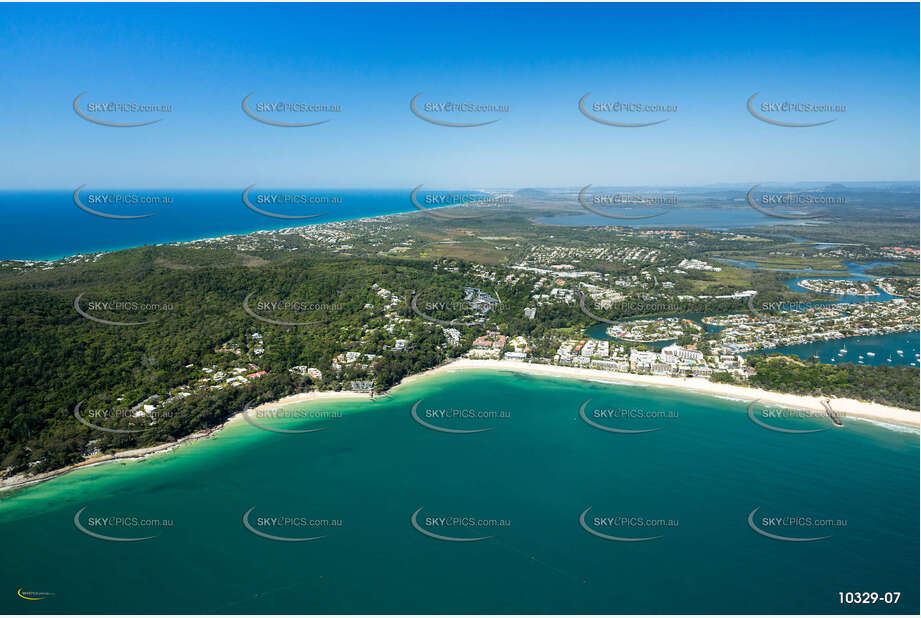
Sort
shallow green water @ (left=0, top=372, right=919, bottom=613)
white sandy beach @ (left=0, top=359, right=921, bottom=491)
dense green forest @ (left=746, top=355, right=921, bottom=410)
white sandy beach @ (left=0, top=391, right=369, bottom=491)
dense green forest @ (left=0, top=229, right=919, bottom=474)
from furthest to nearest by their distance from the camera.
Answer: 1. dense green forest @ (left=746, top=355, right=921, bottom=410)
2. dense green forest @ (left=0, top=229, right=919, bottom=474)
3. white sandy beach @ (left=0, top=359, right=921, bottom=491)
4. white sandy beach @ (left=0, top=391, right=369, bottom=491)
5. shallow green water @ (left=0, top=372, right=919, bottom=613)

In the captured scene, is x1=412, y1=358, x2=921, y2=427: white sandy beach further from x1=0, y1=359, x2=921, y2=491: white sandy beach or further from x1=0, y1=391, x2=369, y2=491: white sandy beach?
x1=0, y1=391, x2=369, y2=491: white sandy beach

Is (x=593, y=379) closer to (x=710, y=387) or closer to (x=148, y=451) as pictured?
(x=710, y=387)

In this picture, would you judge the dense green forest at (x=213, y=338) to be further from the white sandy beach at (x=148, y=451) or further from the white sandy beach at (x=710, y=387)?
the white sandy beach at (x=710, y=387)

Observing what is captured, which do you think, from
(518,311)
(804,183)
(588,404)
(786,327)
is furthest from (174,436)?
(804,183)

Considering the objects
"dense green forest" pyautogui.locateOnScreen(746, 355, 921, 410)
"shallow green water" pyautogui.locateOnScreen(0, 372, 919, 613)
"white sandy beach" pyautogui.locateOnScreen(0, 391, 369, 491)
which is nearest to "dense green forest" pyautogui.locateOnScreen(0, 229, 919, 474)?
"dense green forest" pyautogui.locateOnScreen(746, 355, 921, 410)

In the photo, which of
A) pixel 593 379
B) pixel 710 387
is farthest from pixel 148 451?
pixel 710 387

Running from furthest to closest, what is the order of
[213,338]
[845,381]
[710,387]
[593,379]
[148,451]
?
[593,379]
[213,338]
[710,387]
[845,381]
[148,451]

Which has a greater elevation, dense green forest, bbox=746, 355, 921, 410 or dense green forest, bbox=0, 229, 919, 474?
dense green forest, bbox=0, 229, 919, 474

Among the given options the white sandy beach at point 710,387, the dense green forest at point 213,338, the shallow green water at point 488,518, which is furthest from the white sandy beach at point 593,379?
the shallow green water at point 488,518
